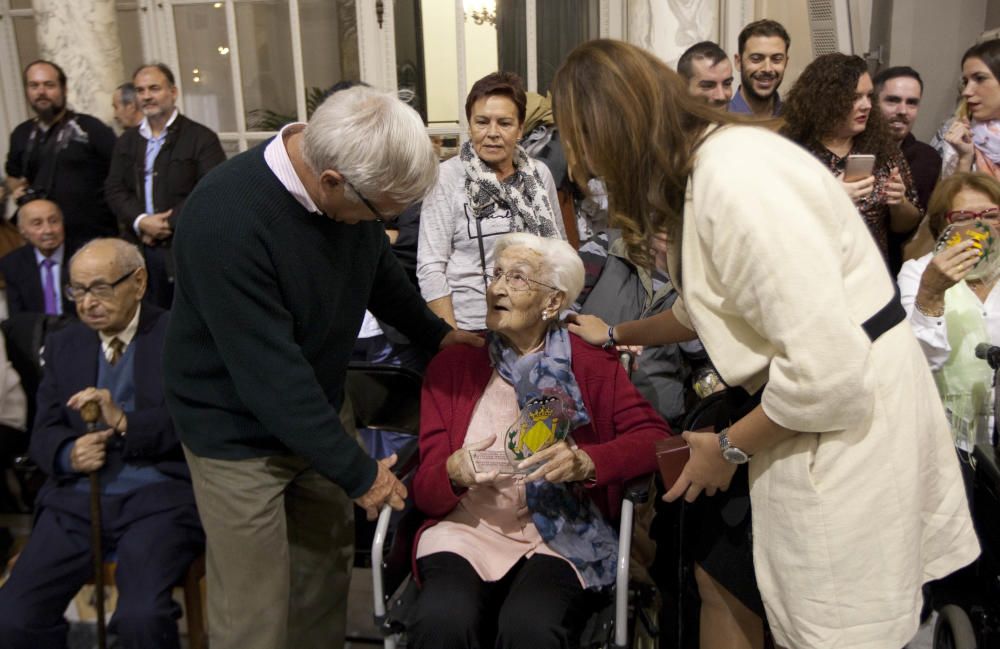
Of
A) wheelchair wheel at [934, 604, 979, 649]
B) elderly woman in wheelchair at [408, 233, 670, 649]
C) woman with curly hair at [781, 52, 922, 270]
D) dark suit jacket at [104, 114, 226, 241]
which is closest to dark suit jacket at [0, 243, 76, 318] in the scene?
dark suit jacket at [104, 114, 226, 241]

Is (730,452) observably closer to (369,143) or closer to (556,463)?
(556,463)

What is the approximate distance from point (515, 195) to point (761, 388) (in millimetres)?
1665

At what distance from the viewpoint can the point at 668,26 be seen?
461 centimetres

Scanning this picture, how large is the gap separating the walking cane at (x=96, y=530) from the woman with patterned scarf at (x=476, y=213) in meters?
1.12

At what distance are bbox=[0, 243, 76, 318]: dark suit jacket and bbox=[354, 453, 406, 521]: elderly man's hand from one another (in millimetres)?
2309

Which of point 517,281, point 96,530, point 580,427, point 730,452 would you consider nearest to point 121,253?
point 96,530

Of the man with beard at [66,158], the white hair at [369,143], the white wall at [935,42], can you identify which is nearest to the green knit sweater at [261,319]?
the white hair at [369,143]

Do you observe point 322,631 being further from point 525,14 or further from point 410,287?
point 525,14

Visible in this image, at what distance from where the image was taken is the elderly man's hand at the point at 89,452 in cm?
241

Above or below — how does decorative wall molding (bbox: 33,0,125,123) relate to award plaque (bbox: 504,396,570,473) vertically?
above

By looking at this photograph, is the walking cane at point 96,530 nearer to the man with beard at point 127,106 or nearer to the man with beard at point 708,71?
the man with beard at point 708,71

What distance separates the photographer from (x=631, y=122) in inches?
55.6

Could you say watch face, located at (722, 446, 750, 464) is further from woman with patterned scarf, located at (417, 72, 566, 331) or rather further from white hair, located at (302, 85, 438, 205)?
woman with patterned scarf, located at (417, 72, 566, 331)

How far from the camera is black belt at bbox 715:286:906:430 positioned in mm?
1467
